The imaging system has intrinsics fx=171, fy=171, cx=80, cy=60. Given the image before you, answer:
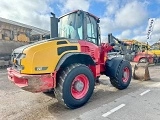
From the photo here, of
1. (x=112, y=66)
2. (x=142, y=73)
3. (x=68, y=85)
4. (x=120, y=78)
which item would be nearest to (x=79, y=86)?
(x=68, y=85)

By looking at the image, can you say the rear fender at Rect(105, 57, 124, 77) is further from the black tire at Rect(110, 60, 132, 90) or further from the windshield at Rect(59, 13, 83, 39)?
the windshield at Rect(59, 13, 83, 39)

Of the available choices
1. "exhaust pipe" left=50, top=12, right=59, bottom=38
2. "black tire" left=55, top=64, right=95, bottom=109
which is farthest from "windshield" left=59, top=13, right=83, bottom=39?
"black tire" left=55, top=64, right=95, bottom=109

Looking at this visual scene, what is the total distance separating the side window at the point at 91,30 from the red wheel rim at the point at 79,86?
1291 mm

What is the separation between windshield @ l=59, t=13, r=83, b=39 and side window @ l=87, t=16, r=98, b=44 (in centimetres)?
36

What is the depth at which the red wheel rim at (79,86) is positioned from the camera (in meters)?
4.27

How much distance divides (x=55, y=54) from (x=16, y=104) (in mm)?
1986

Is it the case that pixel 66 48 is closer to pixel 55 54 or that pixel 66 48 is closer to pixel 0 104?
pixel 55 54

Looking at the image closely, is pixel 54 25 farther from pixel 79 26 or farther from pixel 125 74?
pixel 125 74

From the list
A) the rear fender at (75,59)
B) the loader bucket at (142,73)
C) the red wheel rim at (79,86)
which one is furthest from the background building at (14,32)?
the red wheel rim at (79,86)

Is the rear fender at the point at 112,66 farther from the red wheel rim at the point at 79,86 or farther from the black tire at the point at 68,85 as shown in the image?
the black tire at the point at 68,85

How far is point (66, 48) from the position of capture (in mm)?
4121

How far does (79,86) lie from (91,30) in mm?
1901

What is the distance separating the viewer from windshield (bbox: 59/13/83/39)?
16.0ft

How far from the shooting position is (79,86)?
14.2ft
